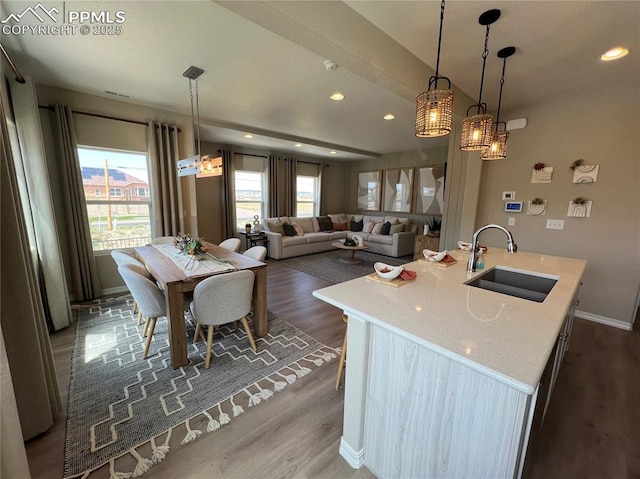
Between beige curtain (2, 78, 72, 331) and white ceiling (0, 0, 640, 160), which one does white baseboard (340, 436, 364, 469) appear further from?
beige curtain (2, 78, 72, 331)

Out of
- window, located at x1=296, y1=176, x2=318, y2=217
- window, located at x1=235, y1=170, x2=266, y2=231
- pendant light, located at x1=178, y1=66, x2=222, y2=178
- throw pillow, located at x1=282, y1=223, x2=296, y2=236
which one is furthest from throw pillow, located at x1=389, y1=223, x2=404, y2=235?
pendant light, located at x1=178, y1=66, x2=222, y2=178

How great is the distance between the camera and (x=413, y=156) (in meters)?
→ 6.51

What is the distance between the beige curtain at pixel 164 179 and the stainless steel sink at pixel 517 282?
3963mm

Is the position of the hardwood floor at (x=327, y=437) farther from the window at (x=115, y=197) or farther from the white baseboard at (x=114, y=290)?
the window at (x=115, y=197)

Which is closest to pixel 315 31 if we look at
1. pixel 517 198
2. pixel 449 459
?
pixel 449 459

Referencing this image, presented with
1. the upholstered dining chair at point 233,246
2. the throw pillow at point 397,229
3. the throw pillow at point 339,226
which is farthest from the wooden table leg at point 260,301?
the throw pillow at point 339,226

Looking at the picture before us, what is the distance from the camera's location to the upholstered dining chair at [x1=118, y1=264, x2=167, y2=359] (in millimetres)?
2029

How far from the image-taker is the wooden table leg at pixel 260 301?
2.43 meters

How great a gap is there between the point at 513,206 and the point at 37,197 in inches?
217

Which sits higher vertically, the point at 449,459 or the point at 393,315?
the point at 393,315

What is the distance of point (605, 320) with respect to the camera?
2971 mm

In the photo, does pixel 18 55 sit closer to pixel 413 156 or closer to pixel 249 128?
pixel 249 128

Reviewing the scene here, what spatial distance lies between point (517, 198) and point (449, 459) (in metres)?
3.46

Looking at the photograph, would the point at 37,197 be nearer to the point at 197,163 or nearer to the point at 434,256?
the point at 197,163
